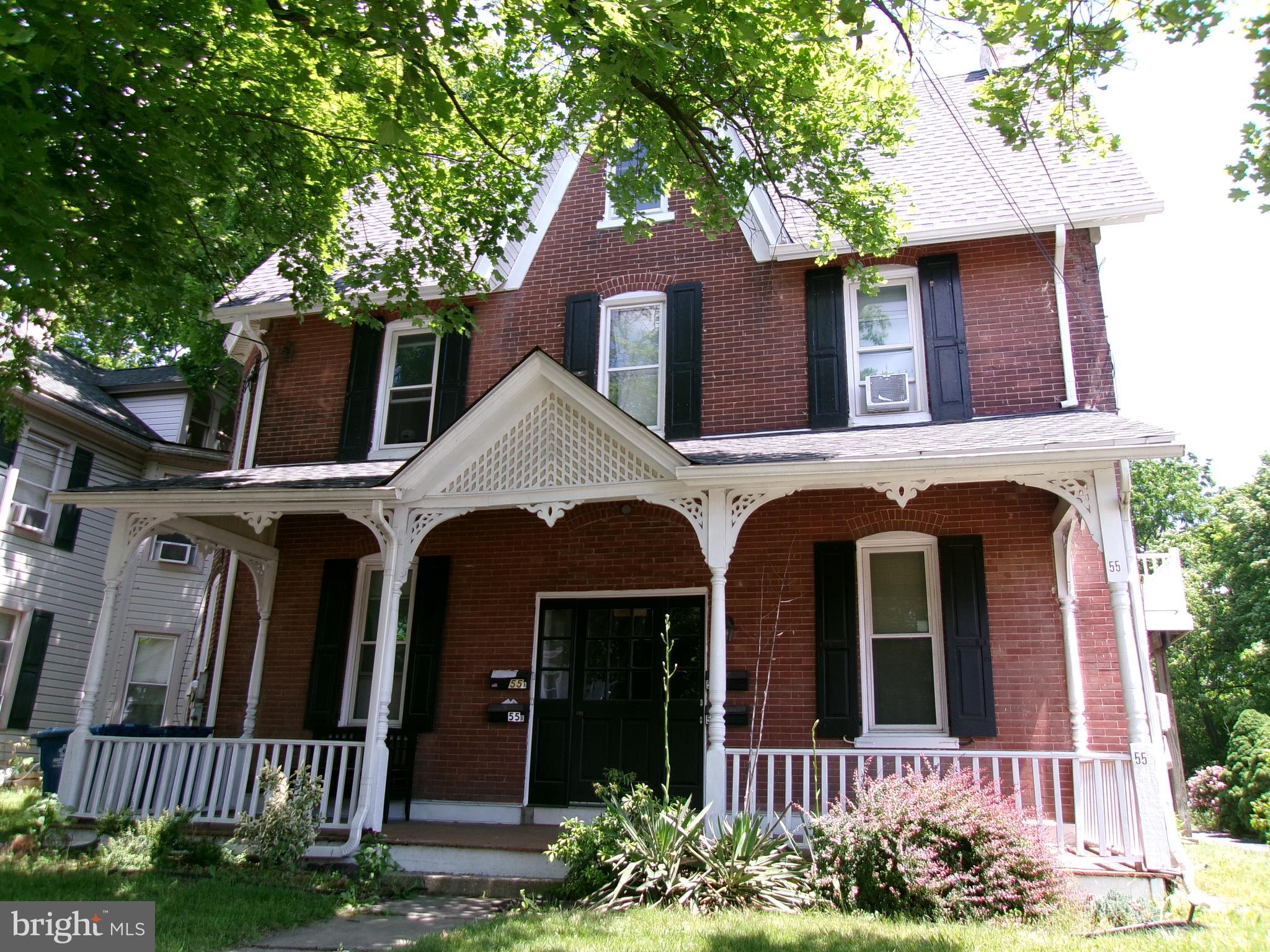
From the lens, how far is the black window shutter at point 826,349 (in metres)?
9.81

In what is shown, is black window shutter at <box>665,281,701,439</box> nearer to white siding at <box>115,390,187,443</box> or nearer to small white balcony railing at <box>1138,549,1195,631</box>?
small white balcony railing at <box>1138,549,1195,631</box>

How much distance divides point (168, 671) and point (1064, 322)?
55.1 feet

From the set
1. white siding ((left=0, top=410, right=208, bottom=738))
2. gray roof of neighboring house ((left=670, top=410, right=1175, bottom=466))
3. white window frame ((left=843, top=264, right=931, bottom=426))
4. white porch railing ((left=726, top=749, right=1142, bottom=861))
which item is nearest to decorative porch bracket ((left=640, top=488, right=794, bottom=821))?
white porch railing ((left=726, top=749, right=1142, bottom=861))

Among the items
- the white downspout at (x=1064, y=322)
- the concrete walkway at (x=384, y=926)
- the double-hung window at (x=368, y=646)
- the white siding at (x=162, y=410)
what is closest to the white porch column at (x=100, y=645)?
the double-hung window at (x=368, y=646)

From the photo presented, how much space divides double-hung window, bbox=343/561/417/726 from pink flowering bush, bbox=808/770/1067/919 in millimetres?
5560

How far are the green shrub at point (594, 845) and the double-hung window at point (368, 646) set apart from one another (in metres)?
3.64

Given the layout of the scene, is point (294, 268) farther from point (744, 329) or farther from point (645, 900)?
point (645, 900)

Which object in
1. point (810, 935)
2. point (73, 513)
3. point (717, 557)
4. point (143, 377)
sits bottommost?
point (810, 935)

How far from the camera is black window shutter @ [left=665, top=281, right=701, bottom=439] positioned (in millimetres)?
10266

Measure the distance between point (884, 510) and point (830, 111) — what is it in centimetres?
421

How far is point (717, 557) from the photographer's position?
25.9 feet

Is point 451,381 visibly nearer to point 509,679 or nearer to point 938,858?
point 509,679

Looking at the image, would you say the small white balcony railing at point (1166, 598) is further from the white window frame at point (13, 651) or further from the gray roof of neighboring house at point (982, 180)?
the white window frame at point (13, 651)

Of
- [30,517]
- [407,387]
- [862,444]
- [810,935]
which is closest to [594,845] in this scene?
[810,935]
